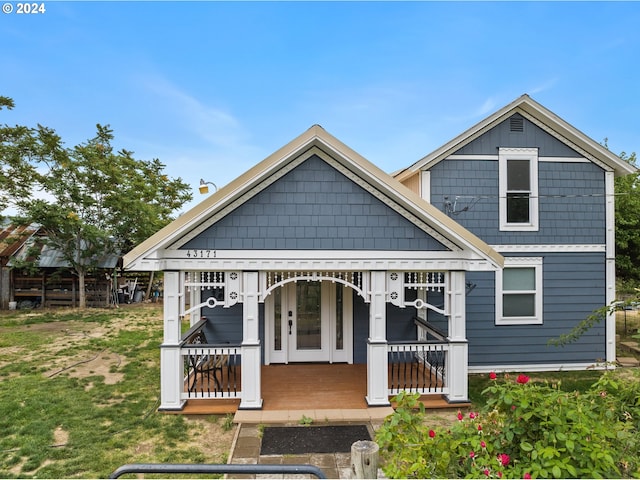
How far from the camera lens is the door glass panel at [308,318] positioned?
29.2ft

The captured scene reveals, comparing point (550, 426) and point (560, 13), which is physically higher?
point (560, 13)

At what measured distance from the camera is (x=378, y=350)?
20.8ft

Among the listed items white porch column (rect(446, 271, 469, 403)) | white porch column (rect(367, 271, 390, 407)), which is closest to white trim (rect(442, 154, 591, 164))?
white porch column (rect(446, 271, 469, 403))

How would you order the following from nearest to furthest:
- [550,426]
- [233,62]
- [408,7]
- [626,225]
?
[550,426], [408,7], [626,225], [233,62]

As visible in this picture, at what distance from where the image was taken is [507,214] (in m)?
8.80

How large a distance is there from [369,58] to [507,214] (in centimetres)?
757

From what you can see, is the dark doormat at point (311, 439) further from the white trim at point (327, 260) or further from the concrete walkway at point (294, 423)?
the white trim at point (327, 260)

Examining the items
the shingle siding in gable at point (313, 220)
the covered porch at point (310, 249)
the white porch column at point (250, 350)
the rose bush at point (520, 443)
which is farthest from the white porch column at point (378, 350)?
the rose bush at point (520, 443)

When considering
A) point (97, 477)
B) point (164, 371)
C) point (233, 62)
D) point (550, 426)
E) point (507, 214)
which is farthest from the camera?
point (233, 62)

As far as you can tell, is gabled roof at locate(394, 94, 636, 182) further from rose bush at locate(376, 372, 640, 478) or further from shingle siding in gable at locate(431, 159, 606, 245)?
rose bush at locate(376, 372, 640, 478)

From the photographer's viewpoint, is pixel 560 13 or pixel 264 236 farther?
pixel 560 13

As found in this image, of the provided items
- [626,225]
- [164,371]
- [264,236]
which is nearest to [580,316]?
[626,225]

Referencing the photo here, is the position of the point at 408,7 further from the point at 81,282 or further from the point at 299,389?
the point at 81,282

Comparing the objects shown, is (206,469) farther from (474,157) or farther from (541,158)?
(541,158)
